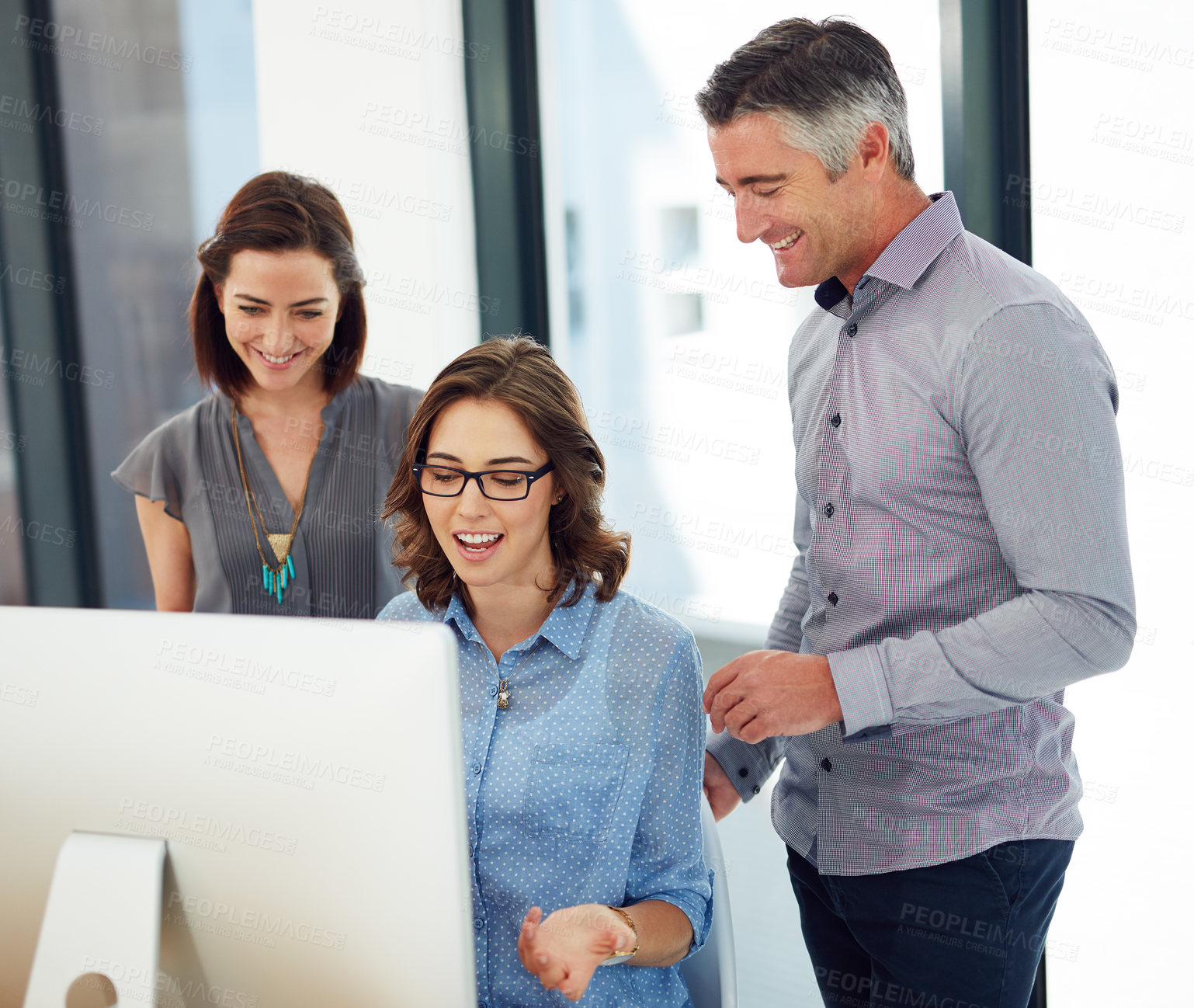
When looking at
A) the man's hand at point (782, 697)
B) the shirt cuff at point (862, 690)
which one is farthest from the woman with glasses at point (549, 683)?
the shirt cuff at point (862, 690)

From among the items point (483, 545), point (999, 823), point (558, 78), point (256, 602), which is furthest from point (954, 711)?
point (558, 78)

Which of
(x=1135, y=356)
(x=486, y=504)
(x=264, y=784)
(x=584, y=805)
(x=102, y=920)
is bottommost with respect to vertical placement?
(x=584, y=805)

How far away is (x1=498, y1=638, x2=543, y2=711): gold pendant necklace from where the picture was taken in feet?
4.62

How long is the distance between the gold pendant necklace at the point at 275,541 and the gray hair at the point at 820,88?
110 cm

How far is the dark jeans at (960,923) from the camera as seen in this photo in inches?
53.6

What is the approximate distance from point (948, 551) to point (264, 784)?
0.89m

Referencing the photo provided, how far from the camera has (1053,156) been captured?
6.34 feet

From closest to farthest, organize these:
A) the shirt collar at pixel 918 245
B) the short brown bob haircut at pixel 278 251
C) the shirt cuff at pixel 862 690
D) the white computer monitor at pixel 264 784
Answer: the white computer monitor at pixel 264 784
the shirt cuff at pixel 862 690
the shirt collar at pixel 918 245
the short brown bob haircut at pixel 278 251

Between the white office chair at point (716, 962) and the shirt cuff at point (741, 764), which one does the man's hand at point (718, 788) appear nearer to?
the shirt cuff at point (741, 764)

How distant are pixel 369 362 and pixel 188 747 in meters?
2.40

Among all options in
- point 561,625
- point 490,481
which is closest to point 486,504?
point 490,481

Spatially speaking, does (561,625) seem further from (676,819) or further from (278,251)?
(278,251)

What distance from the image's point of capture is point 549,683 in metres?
1.43

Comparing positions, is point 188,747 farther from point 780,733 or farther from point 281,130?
point 281,130
